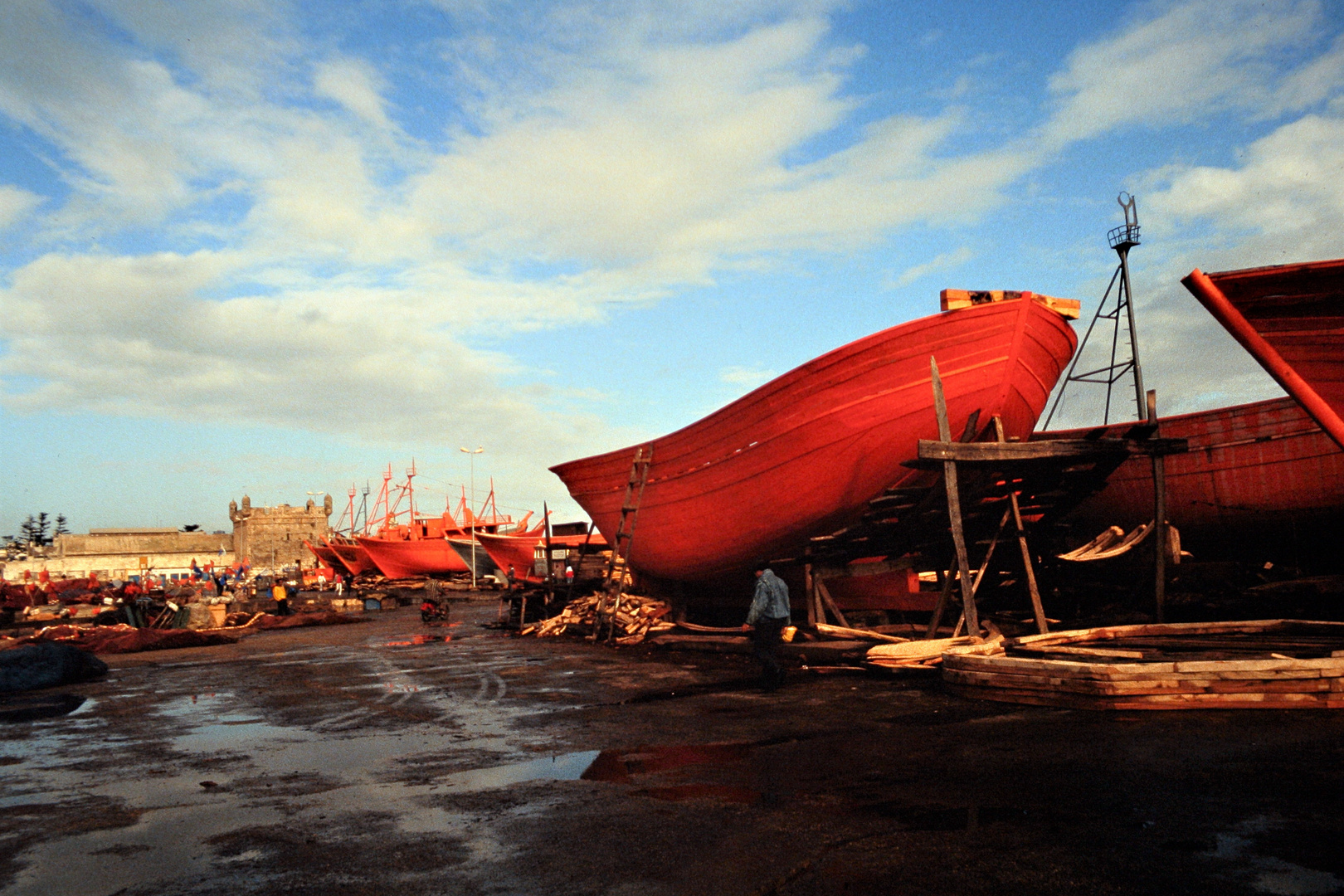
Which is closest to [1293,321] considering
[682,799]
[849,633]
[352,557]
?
[849,633]

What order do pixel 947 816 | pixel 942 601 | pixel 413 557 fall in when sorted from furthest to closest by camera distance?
pixel 413 557
pixel 942 601
pixel 947 816

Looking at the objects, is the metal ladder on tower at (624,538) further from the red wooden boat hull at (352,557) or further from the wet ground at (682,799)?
the red wooden boat hull at (352,557)

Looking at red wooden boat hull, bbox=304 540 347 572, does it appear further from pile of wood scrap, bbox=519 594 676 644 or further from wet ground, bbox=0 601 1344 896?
wet ground, bbox=0 601 1344 896

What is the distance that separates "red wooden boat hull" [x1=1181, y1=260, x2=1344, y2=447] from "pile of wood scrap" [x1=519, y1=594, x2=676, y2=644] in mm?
9935

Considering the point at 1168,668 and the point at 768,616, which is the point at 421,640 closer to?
the point at 768,616

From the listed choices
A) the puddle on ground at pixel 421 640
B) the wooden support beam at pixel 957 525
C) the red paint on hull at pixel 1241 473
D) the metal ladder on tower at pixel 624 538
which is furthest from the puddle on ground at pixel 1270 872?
the puddle on ground at pixel 421 640

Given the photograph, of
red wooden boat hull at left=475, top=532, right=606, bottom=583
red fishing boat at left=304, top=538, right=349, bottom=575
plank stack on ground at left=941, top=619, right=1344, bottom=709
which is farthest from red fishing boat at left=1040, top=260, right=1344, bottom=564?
red fishing boat at left=304, top=538, right=349, bottom=575

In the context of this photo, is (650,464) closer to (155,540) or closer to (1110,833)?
(1110,833)

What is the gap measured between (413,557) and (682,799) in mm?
46614

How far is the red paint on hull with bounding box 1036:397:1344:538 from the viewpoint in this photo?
12.6m

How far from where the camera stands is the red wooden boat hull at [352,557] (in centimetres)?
5238

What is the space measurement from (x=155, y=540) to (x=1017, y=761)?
107 metres

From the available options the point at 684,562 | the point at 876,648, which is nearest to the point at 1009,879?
the point at 876,648

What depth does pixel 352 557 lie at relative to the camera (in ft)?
178
